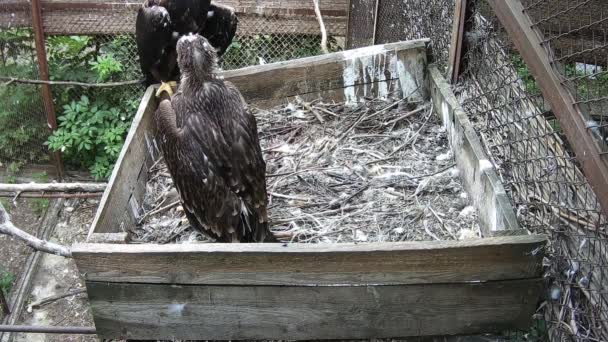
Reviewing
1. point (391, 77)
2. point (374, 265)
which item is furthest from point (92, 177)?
point (374, 265)

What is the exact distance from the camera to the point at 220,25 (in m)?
4.73

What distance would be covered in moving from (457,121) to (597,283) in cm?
124

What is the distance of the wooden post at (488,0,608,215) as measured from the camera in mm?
2008

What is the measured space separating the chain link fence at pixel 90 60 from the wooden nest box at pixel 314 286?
3804 millimetres

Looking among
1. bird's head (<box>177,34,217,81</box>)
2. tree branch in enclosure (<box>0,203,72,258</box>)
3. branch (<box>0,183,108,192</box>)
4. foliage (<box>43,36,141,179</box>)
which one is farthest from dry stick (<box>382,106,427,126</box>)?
foliage (<box>43,36,141,179</box>)

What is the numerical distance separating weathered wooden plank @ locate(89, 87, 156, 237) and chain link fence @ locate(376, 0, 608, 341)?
5.40 ft

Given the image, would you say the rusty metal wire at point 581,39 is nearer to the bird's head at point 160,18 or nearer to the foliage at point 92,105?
the bird's head at point 160,18

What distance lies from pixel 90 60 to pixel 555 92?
16.6 ft

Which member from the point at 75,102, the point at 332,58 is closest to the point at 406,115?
the point at 332,58

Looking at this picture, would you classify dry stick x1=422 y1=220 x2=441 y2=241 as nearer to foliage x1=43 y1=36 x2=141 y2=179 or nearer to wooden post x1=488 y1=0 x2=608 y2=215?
wooden post x1=488 y1=0 x2=608 y2=215

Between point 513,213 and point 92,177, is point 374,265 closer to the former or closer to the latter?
point 513,213

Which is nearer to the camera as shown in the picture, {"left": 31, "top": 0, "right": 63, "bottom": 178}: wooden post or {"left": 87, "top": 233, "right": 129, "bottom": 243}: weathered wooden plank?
{"left": 87, "top": 233, "right": 129, "bottom": 243}: weathered wooden plank

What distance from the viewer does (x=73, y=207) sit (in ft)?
22.0

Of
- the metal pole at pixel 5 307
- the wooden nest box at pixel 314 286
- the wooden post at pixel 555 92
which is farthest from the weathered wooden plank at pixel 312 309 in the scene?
the metal pole at pixel 5 307
